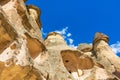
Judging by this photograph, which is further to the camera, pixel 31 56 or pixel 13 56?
pixel 31 56

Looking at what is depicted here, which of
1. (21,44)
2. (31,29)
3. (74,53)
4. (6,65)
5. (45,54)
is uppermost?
(74,53)

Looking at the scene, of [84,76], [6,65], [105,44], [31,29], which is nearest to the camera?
[6,65]

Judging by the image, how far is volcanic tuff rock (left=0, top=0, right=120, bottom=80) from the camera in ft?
27.5

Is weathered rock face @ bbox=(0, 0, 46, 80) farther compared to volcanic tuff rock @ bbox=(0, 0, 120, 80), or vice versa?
volcanic tuff rock @ bbox=(0, 0, 120, 80)

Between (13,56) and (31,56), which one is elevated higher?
(31,56)

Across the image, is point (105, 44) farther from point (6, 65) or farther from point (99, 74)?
point (6, 65)

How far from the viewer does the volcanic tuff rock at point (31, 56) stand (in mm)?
8367

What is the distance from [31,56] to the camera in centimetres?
1150

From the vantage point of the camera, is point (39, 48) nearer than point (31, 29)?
Yes

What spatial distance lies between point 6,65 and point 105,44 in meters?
17.8

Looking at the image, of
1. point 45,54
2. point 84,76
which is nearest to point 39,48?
point 45,54

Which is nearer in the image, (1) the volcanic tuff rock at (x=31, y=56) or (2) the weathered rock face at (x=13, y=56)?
(2) the weathered rock face at (x=13, y=56)

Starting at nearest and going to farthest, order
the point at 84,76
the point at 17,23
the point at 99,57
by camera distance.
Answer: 1. the point at 17,23
2. the point at 84,76
3. the point at 99,57

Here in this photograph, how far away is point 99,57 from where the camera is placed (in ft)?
75.9
